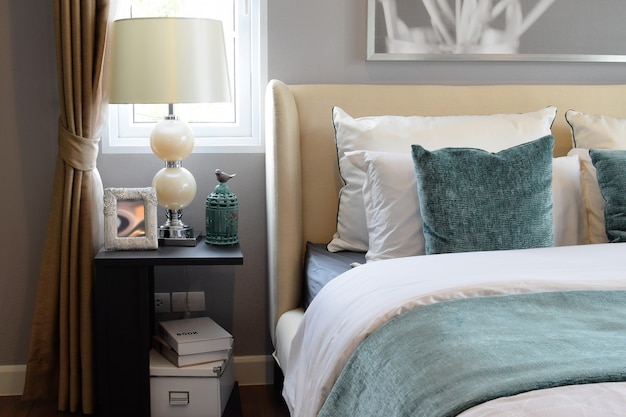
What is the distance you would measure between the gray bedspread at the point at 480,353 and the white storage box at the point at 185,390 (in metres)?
0.95

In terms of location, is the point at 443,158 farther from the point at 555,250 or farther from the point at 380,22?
the point at 380,22

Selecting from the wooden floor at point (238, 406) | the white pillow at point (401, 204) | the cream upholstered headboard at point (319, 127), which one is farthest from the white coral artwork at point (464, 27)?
the wooden floor at point (238, 406)

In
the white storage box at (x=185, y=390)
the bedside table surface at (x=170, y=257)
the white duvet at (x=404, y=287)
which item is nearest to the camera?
the white duvet at (x=404, y=287)

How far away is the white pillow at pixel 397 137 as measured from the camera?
2.63m

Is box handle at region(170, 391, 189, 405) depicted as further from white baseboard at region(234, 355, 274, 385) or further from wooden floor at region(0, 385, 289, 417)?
white baseboard at region(234, 355, 274, 385)

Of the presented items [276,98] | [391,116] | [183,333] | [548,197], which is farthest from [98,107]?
[548,197]

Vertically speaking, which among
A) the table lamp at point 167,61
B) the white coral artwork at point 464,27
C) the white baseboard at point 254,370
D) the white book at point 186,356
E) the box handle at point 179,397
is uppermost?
the white coral artwork at point 464,27

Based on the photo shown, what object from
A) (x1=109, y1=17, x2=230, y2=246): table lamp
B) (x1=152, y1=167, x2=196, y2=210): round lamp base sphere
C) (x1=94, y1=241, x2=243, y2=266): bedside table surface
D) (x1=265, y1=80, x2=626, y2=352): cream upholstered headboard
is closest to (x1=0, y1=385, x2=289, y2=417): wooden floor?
(x1=265, y1=80, x2=626, y2=352): cream upholstered headboard

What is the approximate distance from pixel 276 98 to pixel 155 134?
44cm

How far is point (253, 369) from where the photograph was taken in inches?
123

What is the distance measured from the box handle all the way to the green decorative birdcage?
51 cm

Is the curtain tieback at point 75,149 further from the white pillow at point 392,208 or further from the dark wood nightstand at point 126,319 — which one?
the white pillow at point 392,208

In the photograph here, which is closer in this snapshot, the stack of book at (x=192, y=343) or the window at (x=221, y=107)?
the stack of book at (x=192, y=343)

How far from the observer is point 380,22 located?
2957mm
